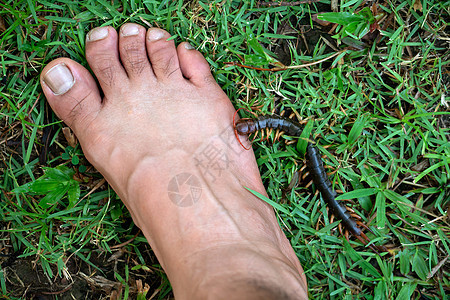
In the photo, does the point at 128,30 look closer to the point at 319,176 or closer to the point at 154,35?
the point at 154,35

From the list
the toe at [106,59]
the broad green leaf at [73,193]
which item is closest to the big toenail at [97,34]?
the toe at [106,59]

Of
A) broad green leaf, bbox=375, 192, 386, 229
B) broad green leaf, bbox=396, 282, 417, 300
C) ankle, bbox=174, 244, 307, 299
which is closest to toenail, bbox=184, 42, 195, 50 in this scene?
ankle, bbox=174, 244, 307, 299

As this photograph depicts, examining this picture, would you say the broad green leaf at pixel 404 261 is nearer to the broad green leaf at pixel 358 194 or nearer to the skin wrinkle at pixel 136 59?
the broad green leaf at pixel 358 194

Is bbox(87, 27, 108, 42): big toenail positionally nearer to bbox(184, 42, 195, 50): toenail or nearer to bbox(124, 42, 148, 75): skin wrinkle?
bbox(124, 42, 148, 75): skin wrinkle

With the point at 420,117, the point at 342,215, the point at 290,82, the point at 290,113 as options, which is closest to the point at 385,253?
the point at 342,215

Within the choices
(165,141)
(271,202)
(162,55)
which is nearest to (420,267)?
(271,202)

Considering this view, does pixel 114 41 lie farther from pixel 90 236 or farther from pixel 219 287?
pixel 219 287

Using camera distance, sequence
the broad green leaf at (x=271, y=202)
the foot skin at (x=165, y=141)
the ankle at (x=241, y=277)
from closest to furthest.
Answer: the ankle at (x=241, y=277) → the foot skin at (x=165, y=141) → the broad green leaf at (x=271, y=202)

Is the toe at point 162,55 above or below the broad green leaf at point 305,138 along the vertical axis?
above
